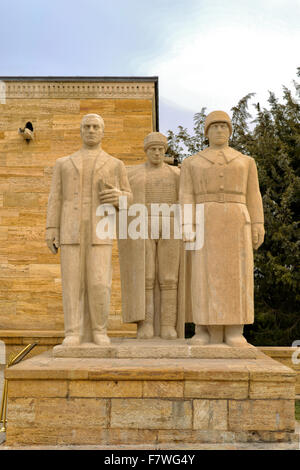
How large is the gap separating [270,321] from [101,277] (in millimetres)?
9405

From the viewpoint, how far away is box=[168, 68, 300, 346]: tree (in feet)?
44.3

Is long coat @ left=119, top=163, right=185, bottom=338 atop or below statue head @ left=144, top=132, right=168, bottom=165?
below

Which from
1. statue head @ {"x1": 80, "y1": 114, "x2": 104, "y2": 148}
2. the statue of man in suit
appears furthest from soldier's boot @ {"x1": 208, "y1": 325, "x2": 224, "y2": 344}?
statue head @ {"x1": 80, "y1": 114, "x2": 104, "y2": 148}

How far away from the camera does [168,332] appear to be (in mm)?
6402

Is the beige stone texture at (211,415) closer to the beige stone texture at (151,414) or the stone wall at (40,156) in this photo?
the beige stone texture at (151,414)

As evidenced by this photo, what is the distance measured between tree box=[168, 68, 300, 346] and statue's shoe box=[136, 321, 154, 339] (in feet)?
23.7

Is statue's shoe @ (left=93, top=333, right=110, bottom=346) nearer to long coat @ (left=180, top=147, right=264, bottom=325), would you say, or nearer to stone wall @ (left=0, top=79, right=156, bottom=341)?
long coat @ (left=180, top=147, right=264, bottom=325)

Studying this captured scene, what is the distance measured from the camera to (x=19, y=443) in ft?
15.2

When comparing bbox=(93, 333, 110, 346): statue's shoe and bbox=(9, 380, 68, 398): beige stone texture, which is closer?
bbox=(9, 380, 68, 398): beige stone texture

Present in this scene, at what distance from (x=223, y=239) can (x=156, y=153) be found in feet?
5.10

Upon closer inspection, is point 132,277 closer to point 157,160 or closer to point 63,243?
point 63,243

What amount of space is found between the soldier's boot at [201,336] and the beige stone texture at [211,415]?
1.10 meters

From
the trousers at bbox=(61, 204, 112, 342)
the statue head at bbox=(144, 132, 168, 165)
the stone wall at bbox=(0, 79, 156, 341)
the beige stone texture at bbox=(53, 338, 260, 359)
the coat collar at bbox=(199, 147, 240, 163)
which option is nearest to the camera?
the beige stone texture at bbox=(53, 338, 260, 359)

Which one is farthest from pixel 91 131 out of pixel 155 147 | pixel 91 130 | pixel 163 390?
pixel 163 390
